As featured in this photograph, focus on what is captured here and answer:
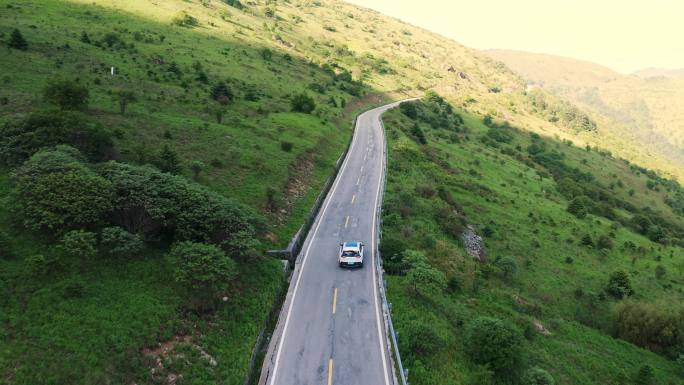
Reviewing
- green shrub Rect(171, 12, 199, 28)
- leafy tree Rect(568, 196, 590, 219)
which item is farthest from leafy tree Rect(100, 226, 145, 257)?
green shrub Rect(171, 12, 199, 28)

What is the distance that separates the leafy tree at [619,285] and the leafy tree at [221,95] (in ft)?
192

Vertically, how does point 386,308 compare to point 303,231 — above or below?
above

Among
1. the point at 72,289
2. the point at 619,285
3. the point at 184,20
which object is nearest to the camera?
the point at 72,289

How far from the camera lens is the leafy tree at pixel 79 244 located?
838 inches

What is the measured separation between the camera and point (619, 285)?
41.6 metres

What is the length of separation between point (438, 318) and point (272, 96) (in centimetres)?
6086

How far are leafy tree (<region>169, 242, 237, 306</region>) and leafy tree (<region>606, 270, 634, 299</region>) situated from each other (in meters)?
40.9

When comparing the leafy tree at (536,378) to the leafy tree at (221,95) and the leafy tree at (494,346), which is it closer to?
the leafy tree at (494,346)

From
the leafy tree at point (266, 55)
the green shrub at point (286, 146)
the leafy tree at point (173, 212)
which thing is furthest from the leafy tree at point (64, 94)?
the leafy tree at point (266, 55)

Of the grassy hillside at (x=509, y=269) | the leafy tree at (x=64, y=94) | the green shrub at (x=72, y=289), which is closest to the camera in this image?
the green shrub at (x=72, y=289)

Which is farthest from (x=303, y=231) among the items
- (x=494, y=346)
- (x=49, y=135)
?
(x=49, y=135)

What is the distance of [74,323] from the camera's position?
1878 centimetres

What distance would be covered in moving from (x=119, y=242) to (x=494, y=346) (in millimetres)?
23929

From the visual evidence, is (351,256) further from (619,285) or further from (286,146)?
(619,285)
